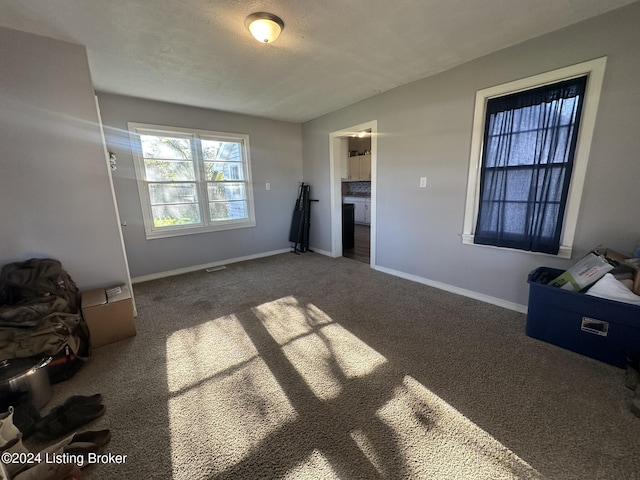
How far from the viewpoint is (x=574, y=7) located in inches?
71.3

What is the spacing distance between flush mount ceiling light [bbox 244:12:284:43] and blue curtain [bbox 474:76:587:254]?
2.13 metres

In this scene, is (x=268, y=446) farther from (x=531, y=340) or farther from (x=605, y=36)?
(x=605, y=36)

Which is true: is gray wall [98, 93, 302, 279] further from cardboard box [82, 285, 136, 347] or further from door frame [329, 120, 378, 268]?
cardboard box [82, 285, 136, 347]

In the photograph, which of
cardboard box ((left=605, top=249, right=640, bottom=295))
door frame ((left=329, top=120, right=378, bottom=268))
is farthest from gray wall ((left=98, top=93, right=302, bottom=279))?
cardboard box ((left=605, top=249, right=640, bottom=295))

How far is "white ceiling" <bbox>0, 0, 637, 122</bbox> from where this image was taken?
1737 millimetres

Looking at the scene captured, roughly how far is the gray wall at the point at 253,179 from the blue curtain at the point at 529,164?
3.31 m

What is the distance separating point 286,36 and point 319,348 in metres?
2.57

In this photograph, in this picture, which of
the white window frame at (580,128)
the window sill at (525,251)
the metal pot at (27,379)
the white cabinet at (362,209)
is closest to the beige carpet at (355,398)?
the metal pot at (27,379)

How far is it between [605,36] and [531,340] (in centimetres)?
241

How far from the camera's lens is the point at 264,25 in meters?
1.82

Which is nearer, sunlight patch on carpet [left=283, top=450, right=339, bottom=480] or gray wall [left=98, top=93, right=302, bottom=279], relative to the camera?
sunlight patch on carpet [left=283, top=450, right=339, bottom=480]

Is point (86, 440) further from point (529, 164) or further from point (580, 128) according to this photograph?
point (580, 128)

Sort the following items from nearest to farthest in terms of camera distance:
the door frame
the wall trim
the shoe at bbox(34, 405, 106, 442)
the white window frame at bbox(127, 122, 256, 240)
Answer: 1. the shoe at bbox(34, 405, 106, 442)
2. the white window frame at bbox(127, 122, 256, 240)
3. the door frame
4. the wall trim

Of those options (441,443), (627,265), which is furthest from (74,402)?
(627,265)
